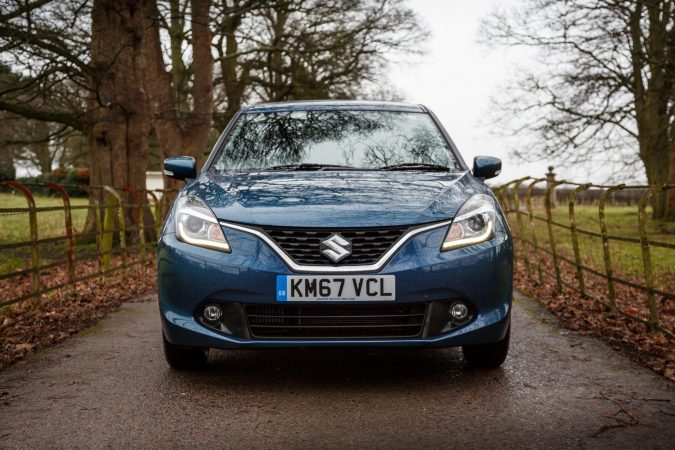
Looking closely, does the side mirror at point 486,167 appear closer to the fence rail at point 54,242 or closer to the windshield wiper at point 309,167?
the windshield wiper at point 309,167

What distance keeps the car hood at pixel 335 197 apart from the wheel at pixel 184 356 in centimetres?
93

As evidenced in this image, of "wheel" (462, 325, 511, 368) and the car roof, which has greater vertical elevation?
the car roof

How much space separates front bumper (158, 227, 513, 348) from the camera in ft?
14.1

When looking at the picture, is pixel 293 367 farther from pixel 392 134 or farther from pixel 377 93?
pixel 377 93

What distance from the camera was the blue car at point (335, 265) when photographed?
168 inches

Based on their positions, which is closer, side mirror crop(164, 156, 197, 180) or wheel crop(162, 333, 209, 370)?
wheel crop(162, 333, 209, 370)

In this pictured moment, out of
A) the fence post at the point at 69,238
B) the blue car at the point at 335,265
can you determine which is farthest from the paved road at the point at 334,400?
the fence post at the point at 69,238

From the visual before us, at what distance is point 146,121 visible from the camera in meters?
15.0

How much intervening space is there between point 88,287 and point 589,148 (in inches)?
576

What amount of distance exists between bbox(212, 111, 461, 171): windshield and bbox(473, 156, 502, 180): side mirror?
173 millimetres

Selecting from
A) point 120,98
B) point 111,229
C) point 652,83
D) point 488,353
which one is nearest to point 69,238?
point 111,229

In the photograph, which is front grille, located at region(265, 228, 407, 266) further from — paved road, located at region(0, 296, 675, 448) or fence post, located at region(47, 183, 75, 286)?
fence post, located at region(47, 183, 75, 286)

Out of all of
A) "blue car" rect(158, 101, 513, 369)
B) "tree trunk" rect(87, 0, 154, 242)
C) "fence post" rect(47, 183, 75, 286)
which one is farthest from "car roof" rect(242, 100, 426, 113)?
"tree trunk" rect(87, 0, 154, 242)

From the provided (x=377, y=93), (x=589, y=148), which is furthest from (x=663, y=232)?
(x=377, y=93)
